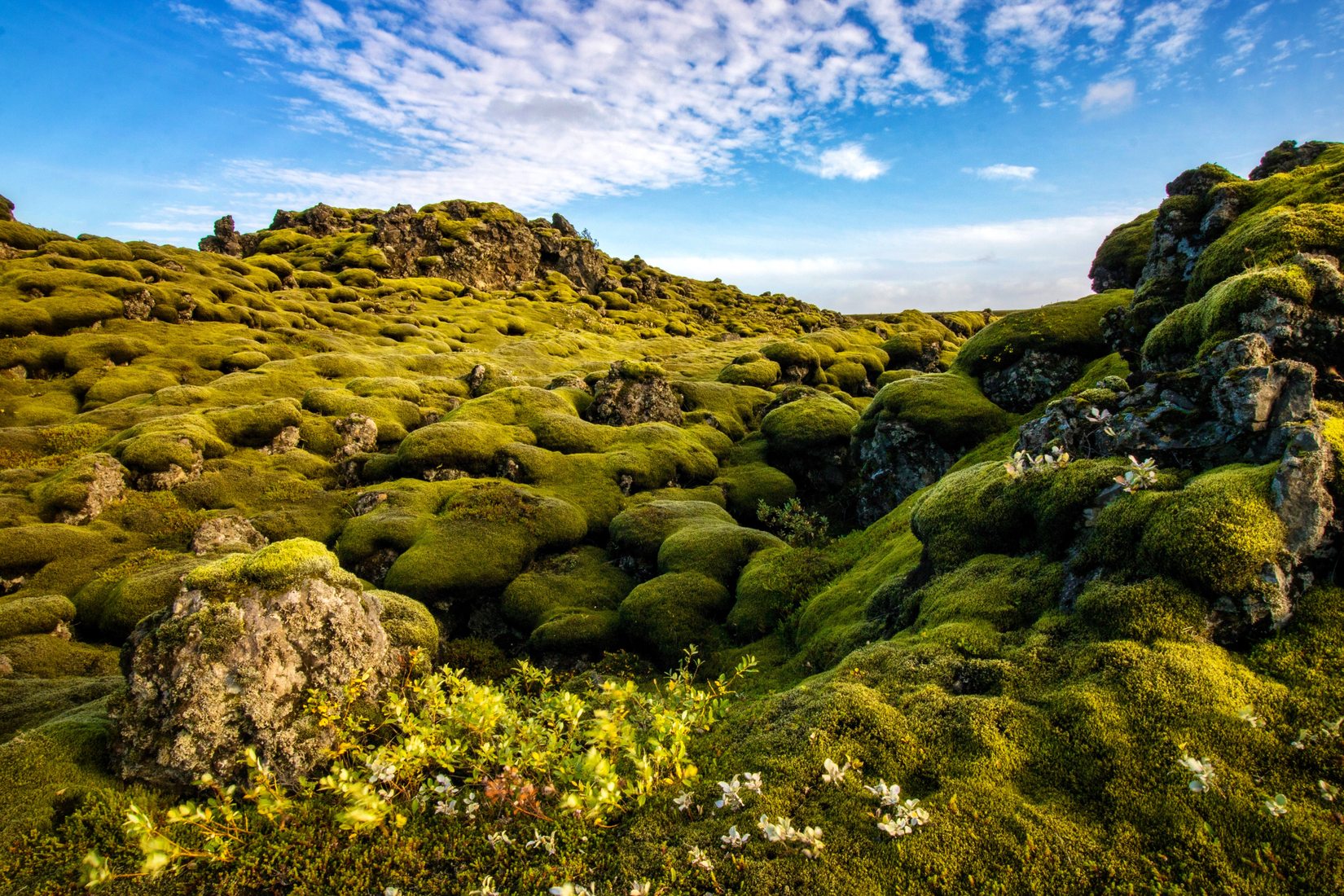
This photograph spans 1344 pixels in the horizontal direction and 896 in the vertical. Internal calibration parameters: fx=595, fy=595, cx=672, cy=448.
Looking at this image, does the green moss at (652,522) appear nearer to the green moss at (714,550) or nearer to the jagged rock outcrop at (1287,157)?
the green moss at (714,550)

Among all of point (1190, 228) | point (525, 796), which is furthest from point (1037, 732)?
point (1190, 228)

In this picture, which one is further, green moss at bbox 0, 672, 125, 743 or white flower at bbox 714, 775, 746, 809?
green moss at bbox 0, 672, 125, 743

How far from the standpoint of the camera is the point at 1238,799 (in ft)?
17.8

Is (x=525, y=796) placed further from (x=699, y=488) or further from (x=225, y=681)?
(x=699, y=488)

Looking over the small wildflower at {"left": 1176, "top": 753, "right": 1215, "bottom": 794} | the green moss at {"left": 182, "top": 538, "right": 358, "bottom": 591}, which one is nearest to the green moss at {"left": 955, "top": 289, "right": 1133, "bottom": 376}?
the small wildflower at {"left": 1176, "top": 753, "right": 1215, "bottom": 794}

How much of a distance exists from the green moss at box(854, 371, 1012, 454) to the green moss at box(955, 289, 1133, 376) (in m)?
1.20

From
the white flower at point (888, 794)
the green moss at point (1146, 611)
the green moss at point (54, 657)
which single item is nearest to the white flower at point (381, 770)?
the white flower at point (888, 794)

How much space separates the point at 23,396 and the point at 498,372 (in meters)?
27.7

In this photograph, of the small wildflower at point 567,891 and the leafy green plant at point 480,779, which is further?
the leafy green plant at point 480,779

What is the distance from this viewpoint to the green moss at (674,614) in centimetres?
1605

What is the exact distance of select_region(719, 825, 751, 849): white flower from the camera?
5.49 m

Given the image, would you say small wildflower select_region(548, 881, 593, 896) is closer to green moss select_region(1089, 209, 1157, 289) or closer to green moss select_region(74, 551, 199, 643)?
green moss select_region(74, 551, 199, 643)

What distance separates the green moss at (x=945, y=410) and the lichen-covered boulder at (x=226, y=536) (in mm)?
24124

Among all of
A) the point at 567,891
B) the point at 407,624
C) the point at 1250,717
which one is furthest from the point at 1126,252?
the point at 567,891
